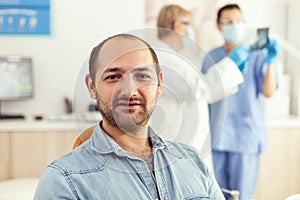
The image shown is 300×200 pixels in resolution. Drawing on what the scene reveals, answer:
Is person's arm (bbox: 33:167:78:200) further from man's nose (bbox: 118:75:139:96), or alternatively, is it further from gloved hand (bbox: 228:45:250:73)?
gloved hand (bbox: 228:45:250:73)

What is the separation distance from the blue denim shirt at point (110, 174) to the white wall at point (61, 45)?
2.04 m

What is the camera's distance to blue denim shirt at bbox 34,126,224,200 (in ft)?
2.61

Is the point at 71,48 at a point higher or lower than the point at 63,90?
higher

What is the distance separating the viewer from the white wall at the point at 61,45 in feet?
9.32

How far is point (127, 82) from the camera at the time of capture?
73 cm

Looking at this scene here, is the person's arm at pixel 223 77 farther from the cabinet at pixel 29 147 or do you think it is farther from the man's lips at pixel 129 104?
the cabinet at pixel 29 147

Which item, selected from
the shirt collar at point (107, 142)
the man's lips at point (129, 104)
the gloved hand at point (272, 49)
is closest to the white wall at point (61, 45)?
the gloved hand at point (272, 49)

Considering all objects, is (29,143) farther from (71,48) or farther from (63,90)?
(71,48)

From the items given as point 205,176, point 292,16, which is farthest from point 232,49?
point 205,176

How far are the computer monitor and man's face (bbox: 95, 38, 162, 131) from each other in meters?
2.07

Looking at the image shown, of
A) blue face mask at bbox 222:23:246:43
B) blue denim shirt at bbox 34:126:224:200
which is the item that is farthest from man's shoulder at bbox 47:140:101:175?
blue face mask at bbox 222:23:246:43

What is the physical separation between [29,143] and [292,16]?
1750mm

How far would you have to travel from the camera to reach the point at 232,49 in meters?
2.24

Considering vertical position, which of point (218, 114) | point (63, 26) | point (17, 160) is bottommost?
point (17, 160)
